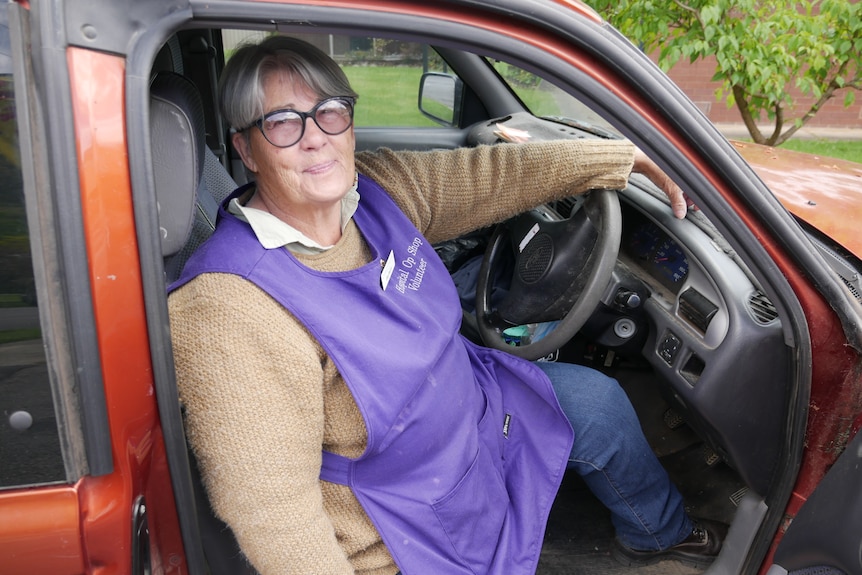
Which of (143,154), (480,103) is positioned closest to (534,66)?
(143,154)

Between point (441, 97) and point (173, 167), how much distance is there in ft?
7.81

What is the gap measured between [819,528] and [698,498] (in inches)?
34.5

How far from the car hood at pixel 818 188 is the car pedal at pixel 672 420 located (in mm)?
766

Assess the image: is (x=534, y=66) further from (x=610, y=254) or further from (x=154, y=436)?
(x=154, y=436)

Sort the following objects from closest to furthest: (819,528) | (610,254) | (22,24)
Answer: (22,24) → (819,528) → (610,254)

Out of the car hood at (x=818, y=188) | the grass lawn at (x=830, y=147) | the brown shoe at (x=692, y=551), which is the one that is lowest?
the brown shoe at (x=692, y=551)

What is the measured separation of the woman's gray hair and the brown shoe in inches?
61.7

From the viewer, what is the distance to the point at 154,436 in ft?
3.45

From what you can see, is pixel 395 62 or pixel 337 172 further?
pixel 395 62

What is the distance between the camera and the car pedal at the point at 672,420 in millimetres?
2262

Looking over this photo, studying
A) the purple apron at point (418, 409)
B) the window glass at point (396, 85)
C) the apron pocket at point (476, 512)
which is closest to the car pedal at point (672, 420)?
the purple apron at point (418, 409)

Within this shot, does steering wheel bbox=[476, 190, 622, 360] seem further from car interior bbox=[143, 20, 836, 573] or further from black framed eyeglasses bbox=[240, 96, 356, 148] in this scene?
black framed eyeglasses bbox=[240, 96, 356, 148]

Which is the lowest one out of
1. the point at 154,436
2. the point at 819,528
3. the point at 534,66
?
the point at 819,528

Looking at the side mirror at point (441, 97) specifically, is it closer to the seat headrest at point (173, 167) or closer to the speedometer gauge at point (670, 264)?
the speedometer gauge at point (670, 264)
